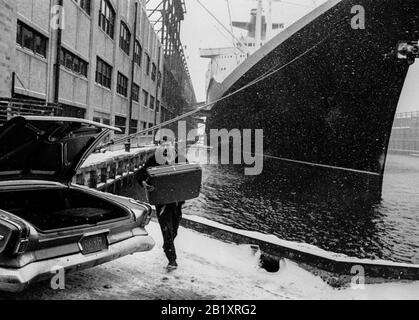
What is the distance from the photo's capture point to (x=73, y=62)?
53.8 ft

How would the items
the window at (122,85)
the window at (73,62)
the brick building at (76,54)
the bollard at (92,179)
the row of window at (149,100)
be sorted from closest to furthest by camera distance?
the bollard at (92,179) → the brick building at (76,54) → the window at (73,62) → the window at (122,85) → the row of window at (149,100)

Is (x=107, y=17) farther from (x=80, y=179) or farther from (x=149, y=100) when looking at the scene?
(x=149, y=100)

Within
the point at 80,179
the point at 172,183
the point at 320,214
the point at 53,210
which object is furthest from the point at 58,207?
the point at 320,214

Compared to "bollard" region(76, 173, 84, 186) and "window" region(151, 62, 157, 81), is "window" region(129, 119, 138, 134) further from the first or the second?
"bollard" region(76, 173, 84, 186)

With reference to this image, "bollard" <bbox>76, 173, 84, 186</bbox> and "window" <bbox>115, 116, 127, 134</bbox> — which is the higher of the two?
"window" <bbox>115, 116, 127, 134</bbox>

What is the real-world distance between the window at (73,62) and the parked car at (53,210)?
1253cm

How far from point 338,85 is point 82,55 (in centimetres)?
1207

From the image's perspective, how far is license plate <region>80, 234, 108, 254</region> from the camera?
325 cm

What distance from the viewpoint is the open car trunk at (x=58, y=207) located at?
3.89m

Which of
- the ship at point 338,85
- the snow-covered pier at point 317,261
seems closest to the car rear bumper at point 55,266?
the snow-covered pier at point 317,261

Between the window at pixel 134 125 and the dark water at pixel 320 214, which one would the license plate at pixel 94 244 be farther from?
the window at pixel 134 125

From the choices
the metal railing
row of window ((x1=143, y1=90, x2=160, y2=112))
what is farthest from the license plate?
row of window ((x1=143, y1=90, x2=160, y2=112))

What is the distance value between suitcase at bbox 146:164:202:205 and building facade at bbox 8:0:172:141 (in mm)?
7908
